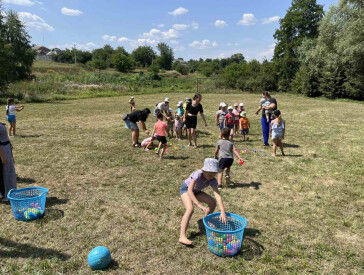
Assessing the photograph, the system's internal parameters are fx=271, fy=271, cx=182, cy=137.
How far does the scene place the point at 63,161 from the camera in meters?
8.57

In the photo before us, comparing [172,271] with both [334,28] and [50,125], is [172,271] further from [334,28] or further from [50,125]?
[334,28]

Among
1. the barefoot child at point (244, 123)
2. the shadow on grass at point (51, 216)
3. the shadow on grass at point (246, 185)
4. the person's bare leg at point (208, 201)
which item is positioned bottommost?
the shadow on grass at point (51, 216)

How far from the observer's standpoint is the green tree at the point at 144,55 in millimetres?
117375

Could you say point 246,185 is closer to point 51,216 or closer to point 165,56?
point 51,216

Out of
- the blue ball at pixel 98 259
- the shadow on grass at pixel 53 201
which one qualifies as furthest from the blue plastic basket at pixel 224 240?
the shadow on grass at pixel 53 201

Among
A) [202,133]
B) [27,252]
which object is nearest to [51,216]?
[27,252]

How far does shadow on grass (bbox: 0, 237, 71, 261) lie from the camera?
3975 millimetres

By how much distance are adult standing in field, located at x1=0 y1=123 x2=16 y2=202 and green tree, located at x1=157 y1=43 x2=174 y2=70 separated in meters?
109

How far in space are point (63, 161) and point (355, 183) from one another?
838cm

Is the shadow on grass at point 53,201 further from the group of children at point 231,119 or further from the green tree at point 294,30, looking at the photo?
the green tree at point 294,30

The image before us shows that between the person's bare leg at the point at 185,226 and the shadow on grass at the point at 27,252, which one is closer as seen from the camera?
the shadow on grass at the point at 27,252

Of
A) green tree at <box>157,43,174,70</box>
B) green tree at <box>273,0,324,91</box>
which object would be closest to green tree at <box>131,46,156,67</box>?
green tree at <box>157,43,174,70</box>

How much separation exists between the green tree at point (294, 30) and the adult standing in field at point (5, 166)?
151ft

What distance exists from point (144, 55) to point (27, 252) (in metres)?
121
